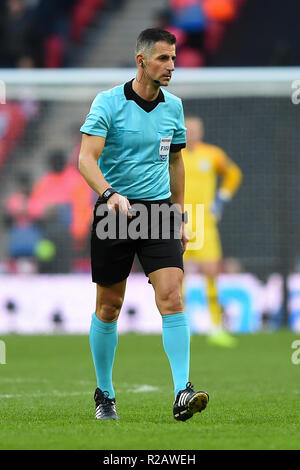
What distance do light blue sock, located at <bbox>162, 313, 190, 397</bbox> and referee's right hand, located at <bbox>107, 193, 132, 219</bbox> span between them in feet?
2.24

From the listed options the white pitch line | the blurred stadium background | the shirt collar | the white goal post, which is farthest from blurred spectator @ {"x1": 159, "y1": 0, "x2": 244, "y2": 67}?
the shirt collar

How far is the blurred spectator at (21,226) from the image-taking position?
1431 centimetres

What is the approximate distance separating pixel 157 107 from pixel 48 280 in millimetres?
7966

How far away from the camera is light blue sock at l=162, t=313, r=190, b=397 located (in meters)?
5.71

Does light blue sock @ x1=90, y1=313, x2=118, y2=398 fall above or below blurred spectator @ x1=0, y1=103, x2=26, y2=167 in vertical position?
below

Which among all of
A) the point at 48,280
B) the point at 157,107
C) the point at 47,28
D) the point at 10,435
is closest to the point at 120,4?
the point at 47,28

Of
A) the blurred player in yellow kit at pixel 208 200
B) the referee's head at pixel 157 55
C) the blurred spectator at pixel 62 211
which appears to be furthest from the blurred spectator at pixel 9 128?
the referee's head at pixel 157 55

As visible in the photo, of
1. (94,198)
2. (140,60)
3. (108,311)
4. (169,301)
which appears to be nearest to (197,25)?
(94,198)

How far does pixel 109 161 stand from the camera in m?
5.97

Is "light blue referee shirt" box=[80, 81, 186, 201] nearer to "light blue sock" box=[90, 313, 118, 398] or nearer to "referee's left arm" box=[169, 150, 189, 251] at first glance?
"referee's left arm" box=[169, 150, 189, 251]

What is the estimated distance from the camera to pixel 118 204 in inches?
216

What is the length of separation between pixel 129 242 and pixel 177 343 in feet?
2.09

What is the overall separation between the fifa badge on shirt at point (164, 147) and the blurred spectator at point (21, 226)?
8.36 meters

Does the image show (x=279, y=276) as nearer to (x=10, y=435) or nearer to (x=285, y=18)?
(x=285, y=18)
